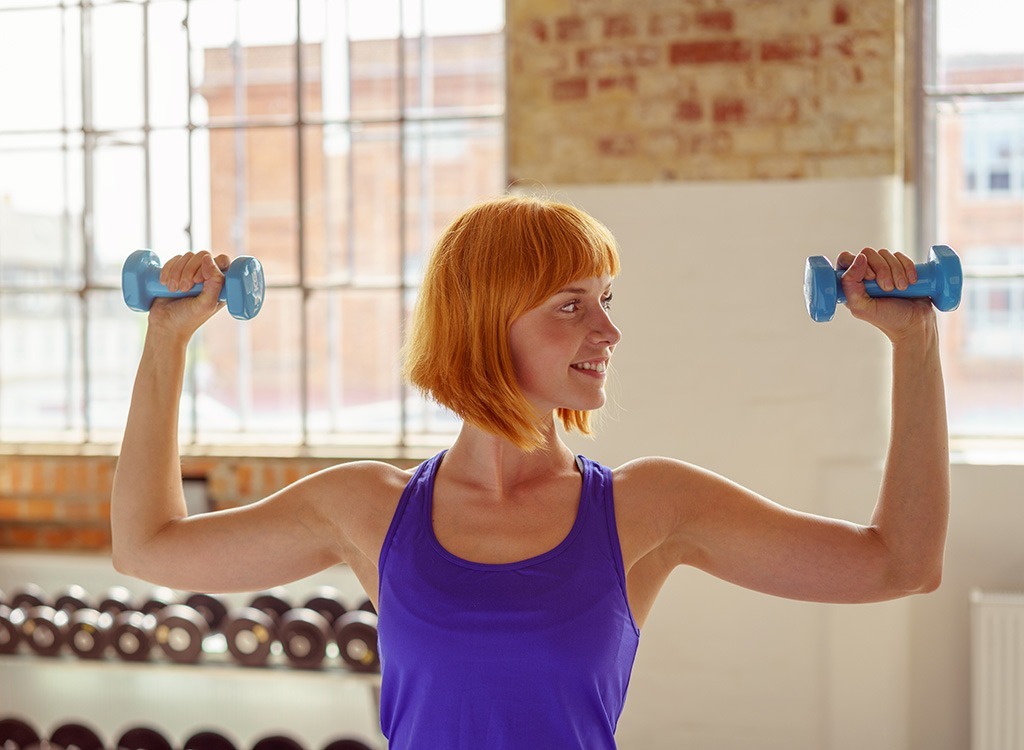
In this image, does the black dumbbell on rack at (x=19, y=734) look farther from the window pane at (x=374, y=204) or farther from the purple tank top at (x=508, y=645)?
the purple tank top at (x=508, y=645)

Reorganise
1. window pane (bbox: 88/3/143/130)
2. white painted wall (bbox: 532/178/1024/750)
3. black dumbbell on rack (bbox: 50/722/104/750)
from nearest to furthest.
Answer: white painted wall (bbox: 532/178/1024/750), black dumbbell on rack (bbox: 50/722/104/750), window pane (bbox: 88/3/143/130)

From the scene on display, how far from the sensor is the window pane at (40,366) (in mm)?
3934

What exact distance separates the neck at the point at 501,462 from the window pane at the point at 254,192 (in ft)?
8.05

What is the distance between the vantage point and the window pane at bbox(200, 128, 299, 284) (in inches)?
149

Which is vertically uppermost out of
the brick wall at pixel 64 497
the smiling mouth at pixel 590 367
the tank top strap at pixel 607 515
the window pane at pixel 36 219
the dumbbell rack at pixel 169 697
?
the window pane at pixel 36 219

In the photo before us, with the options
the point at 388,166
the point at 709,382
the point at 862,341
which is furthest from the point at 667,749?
the point at 388,166

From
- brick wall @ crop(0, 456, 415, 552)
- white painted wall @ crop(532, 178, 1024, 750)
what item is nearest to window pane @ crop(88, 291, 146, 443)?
brick wall @ crop(0, 456, 415, 552)

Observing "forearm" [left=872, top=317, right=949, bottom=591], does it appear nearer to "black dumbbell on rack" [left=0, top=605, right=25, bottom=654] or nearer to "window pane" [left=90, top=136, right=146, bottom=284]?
"black dumbbell on rack" [left=0, top=605, right=25, bottom=654]

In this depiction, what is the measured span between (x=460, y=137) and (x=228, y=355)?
1197 mm

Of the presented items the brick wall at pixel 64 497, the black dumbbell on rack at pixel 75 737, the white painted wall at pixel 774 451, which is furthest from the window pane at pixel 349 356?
the black dumbbell on rack at pixel 75 737

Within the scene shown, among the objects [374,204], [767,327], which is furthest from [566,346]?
[374,204]

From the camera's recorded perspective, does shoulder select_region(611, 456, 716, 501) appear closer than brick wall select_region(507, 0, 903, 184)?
Yes

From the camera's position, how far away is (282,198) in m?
3.94

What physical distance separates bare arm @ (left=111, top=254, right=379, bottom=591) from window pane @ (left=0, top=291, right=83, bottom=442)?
280 cm
